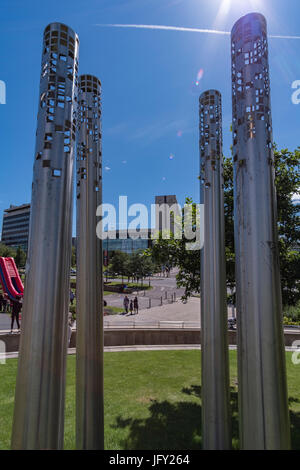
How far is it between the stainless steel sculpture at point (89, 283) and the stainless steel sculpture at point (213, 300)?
1.46 meters

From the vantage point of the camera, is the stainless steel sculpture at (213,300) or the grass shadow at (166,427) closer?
the stainless steel sculpture at (213,300)

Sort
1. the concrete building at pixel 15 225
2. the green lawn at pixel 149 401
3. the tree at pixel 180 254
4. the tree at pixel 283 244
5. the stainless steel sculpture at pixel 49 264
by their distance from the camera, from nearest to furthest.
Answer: the stainless steel sculpture at pixel 49 264, the green lawn at pixel 149 401, the tree at pixel 283 244, the tree at pixel 180 254, the concrete building at pixel 15 225

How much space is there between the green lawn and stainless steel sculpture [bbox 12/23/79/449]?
2933 millimetres

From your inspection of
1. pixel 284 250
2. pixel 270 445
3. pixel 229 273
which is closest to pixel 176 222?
pixel 229 273

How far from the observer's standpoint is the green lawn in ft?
17.0

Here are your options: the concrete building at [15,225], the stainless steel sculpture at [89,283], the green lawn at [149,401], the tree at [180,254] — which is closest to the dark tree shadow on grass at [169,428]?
the green lawn at [149,401]

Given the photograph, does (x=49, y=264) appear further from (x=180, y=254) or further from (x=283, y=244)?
(x=283, y=244)

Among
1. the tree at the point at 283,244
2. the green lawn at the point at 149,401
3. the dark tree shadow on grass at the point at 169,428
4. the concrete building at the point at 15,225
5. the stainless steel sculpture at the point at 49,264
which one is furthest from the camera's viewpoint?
the concrete building at the point at 15,225

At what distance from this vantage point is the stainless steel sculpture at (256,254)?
2693mm

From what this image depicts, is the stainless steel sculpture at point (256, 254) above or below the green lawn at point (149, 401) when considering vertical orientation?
above

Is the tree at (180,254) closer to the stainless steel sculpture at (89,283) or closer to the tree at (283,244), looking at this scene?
the tree at (283,244)

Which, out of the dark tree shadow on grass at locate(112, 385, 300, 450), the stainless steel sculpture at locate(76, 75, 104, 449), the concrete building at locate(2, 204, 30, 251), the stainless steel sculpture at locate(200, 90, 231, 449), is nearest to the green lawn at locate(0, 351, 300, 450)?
the dark tree shadow on grass at locate(112, 385, 300, 450)

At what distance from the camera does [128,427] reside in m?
5.57
